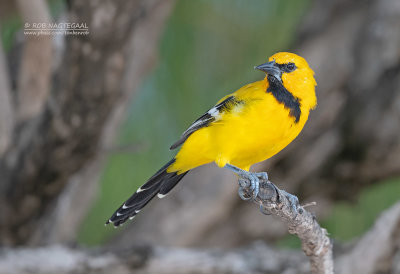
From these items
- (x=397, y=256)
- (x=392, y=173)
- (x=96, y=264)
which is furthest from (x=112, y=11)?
(x=392, y=173)

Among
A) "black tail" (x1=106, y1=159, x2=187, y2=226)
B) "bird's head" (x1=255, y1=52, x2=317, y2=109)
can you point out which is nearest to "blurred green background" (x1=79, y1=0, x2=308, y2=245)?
"black tail" (x1=106, y1=159, x2=187, y2=226)

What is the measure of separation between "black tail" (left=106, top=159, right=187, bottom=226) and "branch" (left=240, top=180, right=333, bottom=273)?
2.34ft

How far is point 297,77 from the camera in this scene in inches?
116

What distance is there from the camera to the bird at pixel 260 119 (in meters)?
2.85

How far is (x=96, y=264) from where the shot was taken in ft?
13.9

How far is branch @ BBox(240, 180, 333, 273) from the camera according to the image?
2.63 m

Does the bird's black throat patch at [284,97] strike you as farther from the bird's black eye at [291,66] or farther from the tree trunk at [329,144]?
the tree trunk at [329,144]

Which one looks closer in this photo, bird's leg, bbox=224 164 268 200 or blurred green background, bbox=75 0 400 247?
bird's leg, bbox=224 164 268 200

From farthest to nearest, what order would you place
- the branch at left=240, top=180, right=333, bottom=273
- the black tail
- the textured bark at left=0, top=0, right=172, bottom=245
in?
the textured bark at left=0, top=0, right=172, bottom=245 → the black tail → the branch at left=240, top=180, right=333, bottom=273

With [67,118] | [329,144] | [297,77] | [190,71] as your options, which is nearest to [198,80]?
[190,71]

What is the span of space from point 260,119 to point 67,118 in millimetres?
1411

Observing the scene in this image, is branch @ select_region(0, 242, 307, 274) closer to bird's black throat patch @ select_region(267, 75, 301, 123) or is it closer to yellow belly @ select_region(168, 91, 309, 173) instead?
yellow belly @ select_region(168, 91, 309, 173)

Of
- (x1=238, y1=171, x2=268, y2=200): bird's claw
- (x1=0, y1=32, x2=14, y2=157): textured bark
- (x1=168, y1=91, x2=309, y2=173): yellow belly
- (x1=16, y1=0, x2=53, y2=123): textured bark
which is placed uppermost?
(x1=16, y1=0, x2=53, y2=123): textured bark

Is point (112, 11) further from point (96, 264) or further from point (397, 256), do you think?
point (397, 256)
